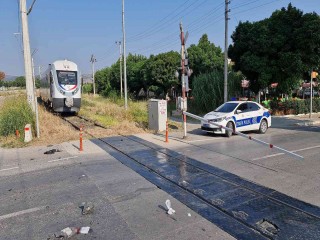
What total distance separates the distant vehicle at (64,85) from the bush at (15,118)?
583 cm

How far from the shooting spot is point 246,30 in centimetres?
2123

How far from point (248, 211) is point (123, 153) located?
5.59 meters

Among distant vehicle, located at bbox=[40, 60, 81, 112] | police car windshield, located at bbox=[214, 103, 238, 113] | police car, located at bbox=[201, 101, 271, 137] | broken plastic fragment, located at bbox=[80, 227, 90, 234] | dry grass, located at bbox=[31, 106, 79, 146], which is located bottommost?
broken plastic fragment, located at bbox=[80, 227, 90, 234]

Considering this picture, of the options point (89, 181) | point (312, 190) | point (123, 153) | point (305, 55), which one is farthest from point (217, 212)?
point (305, 55)

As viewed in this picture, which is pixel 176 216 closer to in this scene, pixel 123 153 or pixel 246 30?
pixel 123 153

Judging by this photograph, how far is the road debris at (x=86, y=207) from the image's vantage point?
17.2 feet

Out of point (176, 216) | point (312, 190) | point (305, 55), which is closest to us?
point (176, 216)

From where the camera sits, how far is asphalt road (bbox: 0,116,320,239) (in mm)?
4678

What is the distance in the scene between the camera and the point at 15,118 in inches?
524

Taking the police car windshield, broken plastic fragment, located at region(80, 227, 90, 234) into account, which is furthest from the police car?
broken plastic fragment, located at region(80, 227, 90, 234)

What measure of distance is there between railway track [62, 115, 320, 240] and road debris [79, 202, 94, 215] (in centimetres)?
167

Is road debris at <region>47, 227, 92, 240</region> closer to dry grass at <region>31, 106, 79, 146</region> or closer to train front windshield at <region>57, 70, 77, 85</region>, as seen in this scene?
dry grass at <region>31, 106, 79, 146</region>

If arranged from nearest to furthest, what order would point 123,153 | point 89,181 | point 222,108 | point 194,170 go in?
point 89,181, point 194,170, point 123,153, point 222,108

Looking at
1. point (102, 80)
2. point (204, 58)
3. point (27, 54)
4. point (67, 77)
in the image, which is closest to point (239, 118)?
point (27, 54)
